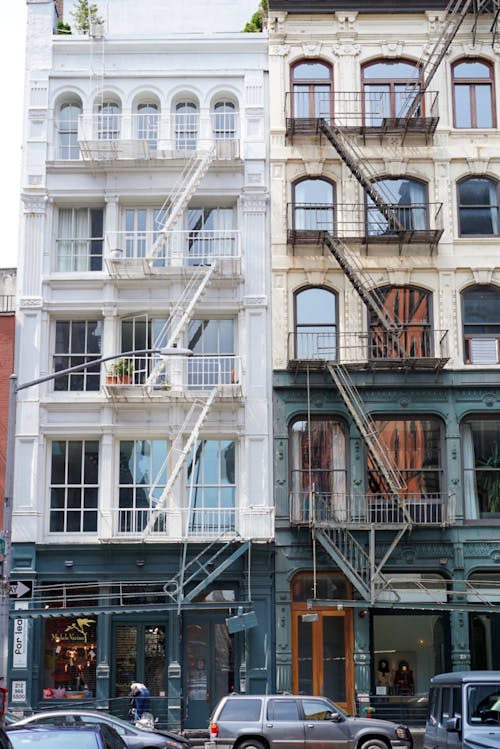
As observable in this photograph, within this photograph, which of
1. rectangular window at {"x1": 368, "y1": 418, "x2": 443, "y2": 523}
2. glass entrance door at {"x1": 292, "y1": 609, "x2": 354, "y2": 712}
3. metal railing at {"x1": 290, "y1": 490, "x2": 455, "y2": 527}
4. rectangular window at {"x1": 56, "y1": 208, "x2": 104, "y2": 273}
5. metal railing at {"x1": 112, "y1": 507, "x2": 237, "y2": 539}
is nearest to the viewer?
glass entrance door at {"x1": 292, "y1": 609, "x2": 354, "y2": 712}

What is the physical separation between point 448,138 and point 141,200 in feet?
31.3

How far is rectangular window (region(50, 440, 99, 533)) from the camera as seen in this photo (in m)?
32.0

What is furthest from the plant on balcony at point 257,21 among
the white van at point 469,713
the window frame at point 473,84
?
the white van at point 469,713

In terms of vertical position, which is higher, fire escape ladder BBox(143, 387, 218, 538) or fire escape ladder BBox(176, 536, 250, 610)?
fire escape ladder BBox(143, 387, 218, 538)

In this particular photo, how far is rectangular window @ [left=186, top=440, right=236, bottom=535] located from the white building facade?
0.19 ft

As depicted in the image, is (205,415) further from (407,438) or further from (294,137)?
(294,137)

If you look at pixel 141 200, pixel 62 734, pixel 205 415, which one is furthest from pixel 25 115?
pixel 62 734

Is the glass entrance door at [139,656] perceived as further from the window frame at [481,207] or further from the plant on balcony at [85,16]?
the plant on balcony at [85,16]

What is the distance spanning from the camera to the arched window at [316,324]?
32.7 m

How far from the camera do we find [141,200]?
33844 millimetres

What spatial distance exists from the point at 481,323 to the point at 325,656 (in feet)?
35.0

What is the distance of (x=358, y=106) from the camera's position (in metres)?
34.2

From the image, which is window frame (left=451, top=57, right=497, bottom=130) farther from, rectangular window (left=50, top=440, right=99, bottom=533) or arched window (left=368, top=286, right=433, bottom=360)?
rectangular window (left=50, top=440, right=99, bottom=533)

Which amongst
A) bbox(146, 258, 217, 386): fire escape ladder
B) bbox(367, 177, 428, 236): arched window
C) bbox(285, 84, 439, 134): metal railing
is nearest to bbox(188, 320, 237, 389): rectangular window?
bbox(146, 258, 217, 386): fire escape ladder
